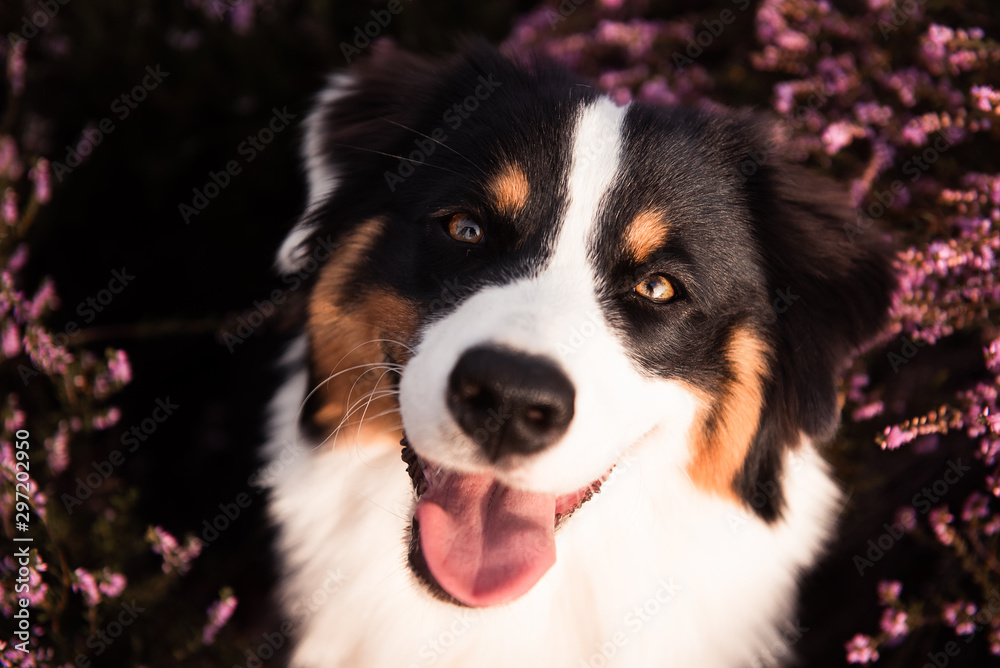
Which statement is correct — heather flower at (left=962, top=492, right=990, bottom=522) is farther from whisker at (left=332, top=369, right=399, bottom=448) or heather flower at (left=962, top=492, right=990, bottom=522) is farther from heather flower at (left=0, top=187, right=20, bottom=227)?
heather flower at (left=0, top=187, right=20, bottom=227)

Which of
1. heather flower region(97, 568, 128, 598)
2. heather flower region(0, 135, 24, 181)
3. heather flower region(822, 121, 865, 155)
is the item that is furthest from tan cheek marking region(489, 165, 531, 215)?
heather flower region(0, 135, 24, 181)

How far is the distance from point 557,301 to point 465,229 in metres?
0.35

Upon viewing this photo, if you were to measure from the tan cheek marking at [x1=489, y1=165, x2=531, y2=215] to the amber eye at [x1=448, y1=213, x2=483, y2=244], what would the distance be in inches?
3.5

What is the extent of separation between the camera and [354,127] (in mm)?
2070

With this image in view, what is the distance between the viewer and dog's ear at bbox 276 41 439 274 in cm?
203

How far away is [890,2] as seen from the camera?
9.08 ft

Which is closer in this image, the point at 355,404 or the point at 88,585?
the point at 355,404

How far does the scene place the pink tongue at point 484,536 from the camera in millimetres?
1681

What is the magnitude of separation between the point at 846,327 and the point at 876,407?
1.71 feet

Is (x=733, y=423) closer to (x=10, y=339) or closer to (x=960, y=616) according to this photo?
(x=960, y=616)

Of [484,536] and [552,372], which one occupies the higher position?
[552,372]

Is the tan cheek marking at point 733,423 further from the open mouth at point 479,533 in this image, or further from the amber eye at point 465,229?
the amber eye at point 465,229

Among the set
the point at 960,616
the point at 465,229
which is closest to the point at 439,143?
the point at 465,229

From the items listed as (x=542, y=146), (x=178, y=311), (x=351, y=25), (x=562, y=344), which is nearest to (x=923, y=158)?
(x=542, y=146)
